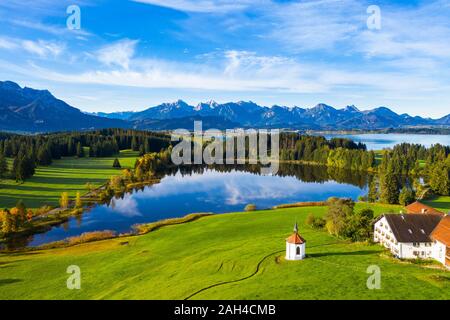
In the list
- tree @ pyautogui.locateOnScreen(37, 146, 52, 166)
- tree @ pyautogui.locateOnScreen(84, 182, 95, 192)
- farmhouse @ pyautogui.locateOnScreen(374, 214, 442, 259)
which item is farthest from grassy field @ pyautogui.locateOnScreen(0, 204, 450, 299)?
tree @ pyautogui.locateOnScreen(37, 146, 52, 166)

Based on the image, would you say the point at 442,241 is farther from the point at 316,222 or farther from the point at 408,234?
the point at 316,222

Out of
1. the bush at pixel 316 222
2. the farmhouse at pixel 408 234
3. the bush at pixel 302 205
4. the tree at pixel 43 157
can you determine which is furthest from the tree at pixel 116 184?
the farmhouse at pixel 408 234

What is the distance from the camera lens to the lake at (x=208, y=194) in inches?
2980

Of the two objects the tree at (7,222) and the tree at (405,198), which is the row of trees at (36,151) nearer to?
the tree at (7,222)

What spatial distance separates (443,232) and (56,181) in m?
104

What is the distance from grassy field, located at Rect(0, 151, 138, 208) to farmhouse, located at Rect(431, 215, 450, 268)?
79.9 meters

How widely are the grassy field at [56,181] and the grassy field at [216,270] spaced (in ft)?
130

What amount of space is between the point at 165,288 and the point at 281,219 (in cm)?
3962

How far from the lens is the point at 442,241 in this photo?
45594 mm

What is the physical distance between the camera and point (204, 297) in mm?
34469

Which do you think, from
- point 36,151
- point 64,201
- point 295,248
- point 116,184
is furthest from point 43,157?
point 295,248
